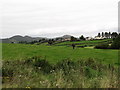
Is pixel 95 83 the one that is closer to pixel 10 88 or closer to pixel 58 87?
pixel 58 87

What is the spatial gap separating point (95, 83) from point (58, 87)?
168cm

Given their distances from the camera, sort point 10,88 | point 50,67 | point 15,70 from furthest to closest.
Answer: point 50,67, point 15,70, point 10,88

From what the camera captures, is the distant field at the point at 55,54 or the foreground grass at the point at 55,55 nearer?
the foreground grass at the point at 55,55

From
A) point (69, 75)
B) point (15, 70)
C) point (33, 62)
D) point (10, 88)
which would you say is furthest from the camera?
point (33, 62)

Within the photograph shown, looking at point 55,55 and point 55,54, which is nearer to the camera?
point 55,55

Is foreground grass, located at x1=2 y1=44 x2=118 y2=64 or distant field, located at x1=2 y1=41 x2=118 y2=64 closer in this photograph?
foreground grass, located at x1=2 y1=44 x2=118 y2=64

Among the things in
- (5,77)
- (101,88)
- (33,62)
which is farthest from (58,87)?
(33,62)

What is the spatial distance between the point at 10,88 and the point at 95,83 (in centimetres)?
359

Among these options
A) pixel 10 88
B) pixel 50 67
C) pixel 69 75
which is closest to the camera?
pixel 10 88

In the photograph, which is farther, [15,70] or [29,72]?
[15,70]

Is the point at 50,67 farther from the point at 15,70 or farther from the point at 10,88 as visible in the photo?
the point at 10,88

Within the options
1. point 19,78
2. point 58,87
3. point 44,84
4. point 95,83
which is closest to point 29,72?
point 19,78

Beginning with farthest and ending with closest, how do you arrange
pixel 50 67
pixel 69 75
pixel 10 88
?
pixel 50 67, pixel 69 75, pixel 10 88

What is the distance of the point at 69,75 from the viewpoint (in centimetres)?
771
